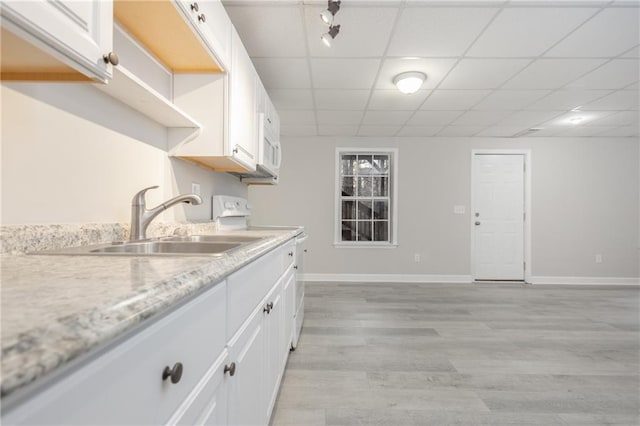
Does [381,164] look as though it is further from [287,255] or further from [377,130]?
[287,255]

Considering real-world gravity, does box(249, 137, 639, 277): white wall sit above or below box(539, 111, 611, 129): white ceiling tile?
below

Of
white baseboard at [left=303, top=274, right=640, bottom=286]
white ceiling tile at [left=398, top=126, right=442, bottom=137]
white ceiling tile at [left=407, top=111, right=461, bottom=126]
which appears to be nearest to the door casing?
white baseboard at [left=303, top=274, right=640, bottom=286]

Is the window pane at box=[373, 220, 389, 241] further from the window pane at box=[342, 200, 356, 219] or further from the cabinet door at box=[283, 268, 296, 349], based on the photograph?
the cabinet door at box=[283, 268, 296, 349]

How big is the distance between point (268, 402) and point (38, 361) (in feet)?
4.13

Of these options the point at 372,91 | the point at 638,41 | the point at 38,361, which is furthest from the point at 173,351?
the point at 638,41

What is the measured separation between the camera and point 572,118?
3854 mm

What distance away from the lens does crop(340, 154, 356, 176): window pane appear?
16.1ft

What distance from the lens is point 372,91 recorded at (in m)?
3.05

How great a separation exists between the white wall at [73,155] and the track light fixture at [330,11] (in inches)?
43.5

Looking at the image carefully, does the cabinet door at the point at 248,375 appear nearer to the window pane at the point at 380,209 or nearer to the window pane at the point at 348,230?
the window pane at the point at 348,230

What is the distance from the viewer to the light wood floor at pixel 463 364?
62.5 inches

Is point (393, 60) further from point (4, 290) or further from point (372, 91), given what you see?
point (4, 290)

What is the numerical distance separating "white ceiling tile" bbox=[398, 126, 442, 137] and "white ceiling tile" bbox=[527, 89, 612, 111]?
1170mm

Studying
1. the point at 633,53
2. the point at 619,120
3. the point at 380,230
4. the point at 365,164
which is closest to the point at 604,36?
the point at 633,53
